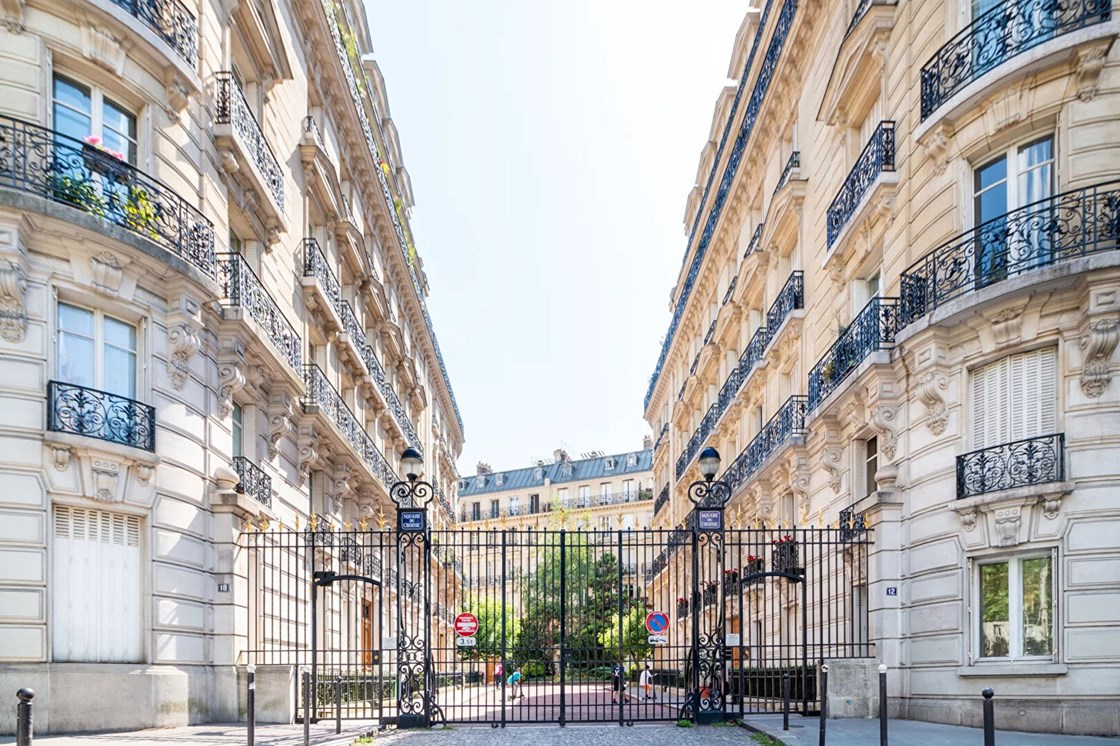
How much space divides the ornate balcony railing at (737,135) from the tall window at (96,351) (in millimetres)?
16952

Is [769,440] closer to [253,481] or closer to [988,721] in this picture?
[253,481]

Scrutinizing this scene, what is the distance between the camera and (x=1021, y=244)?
13734mm

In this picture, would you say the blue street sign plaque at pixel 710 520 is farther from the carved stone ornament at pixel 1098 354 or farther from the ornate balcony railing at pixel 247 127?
the ornate balcony railing at pixel 247 127

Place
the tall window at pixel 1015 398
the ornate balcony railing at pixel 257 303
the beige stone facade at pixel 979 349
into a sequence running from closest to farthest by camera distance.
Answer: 1. the beige stone facade at pixel 979 349
2. the tall window at pixel 1015 398
3. the ornate balcony railing at pixel 257 303

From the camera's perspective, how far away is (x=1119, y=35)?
12875mm

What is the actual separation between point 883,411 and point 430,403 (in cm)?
3840

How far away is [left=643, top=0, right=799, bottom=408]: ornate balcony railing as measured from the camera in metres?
25.9

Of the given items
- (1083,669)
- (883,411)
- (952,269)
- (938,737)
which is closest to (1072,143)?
(952,269)

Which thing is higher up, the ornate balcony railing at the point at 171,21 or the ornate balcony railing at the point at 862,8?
the ornate balcony railing at the point at 862,8

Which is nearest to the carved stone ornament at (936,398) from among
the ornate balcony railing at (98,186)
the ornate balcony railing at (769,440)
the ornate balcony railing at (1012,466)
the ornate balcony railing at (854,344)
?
the ornate balcony railing at (1012,466)

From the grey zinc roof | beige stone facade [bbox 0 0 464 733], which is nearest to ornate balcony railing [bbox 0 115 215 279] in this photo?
beige stone facade [bbox 0 0 464 733]

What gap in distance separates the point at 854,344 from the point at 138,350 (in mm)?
11839

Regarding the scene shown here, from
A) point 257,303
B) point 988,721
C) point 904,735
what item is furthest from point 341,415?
point 988,721

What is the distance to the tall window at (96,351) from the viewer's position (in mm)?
13594
